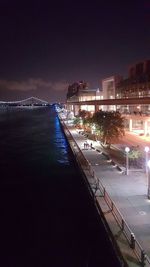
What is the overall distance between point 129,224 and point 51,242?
5.53 m

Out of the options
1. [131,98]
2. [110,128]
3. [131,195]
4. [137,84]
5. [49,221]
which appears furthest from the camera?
[137,84]

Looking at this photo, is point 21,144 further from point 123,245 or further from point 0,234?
point 123,245

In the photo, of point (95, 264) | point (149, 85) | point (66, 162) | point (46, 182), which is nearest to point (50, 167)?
point (66, 162)

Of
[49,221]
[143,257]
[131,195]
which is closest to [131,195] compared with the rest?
[131,195]

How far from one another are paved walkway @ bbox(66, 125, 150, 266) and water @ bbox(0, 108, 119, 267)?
1710 mm

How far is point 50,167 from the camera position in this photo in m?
40.4

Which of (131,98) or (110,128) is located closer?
(110,128)

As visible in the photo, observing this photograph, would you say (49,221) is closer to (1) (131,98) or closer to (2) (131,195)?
(2) (131,195)

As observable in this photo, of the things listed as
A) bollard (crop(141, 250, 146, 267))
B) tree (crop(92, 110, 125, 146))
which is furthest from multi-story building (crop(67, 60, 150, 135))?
bollard (crop(141, 250, 146, 267))

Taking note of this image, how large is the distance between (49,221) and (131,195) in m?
6.09

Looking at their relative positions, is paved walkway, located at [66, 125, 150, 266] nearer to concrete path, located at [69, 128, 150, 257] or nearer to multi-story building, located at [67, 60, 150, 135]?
concrete path, located at [69, 128, 150, 257]

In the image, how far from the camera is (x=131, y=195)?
67.5 feet

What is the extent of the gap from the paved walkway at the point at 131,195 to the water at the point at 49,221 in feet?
5.61

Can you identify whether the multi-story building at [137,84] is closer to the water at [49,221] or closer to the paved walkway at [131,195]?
the water at [49,221]
